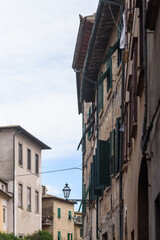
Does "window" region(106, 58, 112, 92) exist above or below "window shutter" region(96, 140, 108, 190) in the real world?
above

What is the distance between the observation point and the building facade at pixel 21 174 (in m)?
47.8

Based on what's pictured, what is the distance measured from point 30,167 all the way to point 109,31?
115 feet

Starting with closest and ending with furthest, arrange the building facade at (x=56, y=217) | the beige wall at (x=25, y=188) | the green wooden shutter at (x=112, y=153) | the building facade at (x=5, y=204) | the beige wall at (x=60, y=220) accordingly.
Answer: the green wooden shutter at (x=112, y=153), the building facade at (x=5, y=204), the beige wall at (x=25, y=188), the building facade at (x=56, y=217), the beige wall at (x=60, y=220)

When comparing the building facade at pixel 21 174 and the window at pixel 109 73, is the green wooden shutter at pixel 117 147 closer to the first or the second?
the window at pixel 109 73

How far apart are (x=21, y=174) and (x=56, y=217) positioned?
44.8ft

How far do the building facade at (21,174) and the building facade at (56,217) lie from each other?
8.08 meters

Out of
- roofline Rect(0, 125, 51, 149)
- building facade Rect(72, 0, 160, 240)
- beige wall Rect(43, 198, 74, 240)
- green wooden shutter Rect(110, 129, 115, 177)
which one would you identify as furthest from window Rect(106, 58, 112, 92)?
beige wall Rect(43, 198, 74, 240)

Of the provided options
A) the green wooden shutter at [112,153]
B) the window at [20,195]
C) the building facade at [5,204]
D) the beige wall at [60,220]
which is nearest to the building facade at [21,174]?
the window at [20,195]

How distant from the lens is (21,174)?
49562 mm

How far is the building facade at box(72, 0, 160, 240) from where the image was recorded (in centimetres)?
760

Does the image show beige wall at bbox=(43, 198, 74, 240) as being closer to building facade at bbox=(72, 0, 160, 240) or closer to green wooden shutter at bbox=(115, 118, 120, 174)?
building facade at bbox=(72, 0, 160, 240)

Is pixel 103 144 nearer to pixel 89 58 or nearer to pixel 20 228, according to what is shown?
pixel 89 58

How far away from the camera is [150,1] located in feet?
22.1

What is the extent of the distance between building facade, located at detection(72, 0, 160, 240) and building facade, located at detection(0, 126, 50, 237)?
72.8ft
